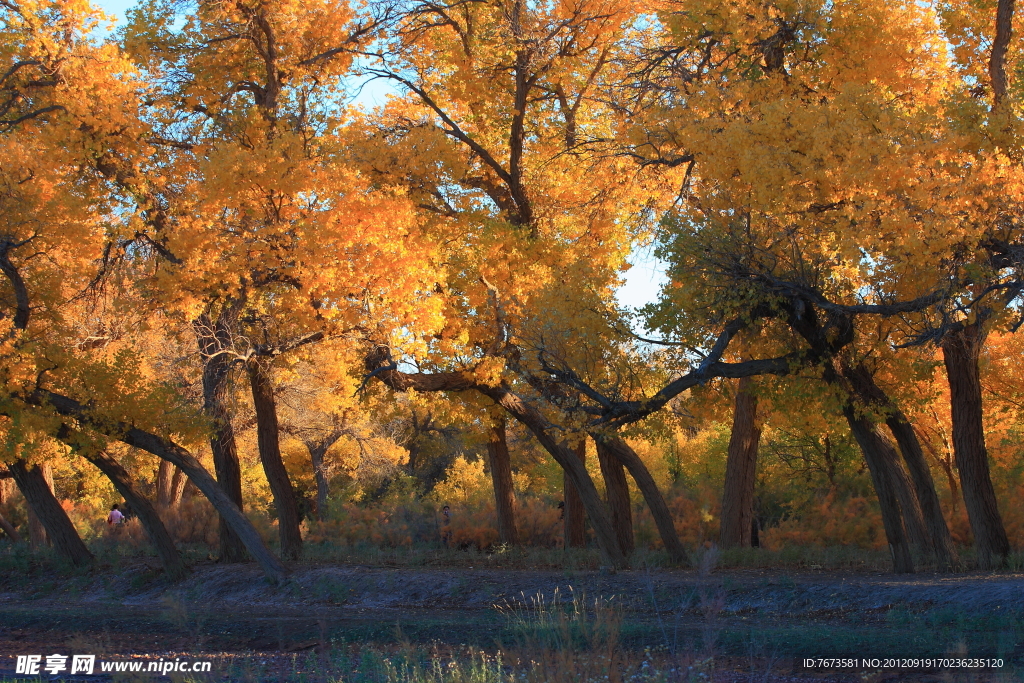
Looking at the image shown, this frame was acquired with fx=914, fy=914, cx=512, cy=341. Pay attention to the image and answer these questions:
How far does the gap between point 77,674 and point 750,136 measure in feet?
32.9

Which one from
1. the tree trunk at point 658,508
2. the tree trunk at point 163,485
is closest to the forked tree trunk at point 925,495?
the tree trunk at point 658,508

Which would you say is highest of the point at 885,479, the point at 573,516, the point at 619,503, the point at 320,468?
the point at 320,468

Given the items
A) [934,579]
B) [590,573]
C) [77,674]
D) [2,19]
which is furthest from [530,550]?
[2,19]

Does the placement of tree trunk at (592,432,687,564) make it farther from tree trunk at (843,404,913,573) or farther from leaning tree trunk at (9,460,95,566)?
leaning tree trunk at (9,460,95,566)

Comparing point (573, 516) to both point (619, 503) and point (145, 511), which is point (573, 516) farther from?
point (145, 511)

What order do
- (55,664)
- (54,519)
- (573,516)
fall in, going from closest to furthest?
(55,664) → (54,519) → (573,516)

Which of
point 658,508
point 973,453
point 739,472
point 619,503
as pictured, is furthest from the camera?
point 739,472

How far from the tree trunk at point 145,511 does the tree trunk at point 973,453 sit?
14.6 m

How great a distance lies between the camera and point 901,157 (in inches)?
421

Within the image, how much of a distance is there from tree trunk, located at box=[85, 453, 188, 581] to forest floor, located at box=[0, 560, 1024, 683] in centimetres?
39

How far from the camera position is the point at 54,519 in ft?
65.5

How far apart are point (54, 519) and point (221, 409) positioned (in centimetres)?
551

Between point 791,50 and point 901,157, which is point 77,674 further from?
point 791,50

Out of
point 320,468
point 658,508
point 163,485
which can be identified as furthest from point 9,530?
point 658,508
